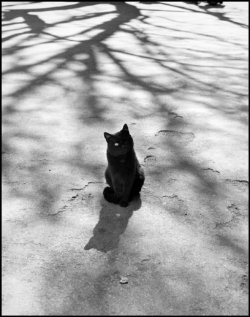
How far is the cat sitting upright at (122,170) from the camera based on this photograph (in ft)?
7.77

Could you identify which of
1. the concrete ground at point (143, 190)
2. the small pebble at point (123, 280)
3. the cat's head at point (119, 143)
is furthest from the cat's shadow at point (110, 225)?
the cat's head at point (119, 143)

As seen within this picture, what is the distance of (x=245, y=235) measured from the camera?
7.86 feet

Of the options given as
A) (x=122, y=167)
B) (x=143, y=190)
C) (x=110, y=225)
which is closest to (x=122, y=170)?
(x=122, y=167)

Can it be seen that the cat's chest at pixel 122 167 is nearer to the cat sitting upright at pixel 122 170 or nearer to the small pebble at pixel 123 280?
the cat sitting upright at pixel 122 170

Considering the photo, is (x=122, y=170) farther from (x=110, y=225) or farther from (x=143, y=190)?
(x=143, y=190)

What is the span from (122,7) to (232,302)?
6.69 m

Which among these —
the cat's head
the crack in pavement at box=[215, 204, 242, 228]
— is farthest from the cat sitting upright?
the crack in pavement at box=[215, 204, 242, 228]

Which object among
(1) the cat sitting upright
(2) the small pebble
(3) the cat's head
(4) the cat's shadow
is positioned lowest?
(4) the cat's shadow

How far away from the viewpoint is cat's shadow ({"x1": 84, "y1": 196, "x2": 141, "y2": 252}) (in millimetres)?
2342

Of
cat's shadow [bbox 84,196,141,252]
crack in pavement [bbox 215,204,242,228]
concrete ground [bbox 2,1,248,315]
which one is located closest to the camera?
concrete ground [bbox 2,1,248,315]

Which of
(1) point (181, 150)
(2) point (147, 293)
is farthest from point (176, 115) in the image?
(2) point (147, 293)

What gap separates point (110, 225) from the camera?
2.52 m

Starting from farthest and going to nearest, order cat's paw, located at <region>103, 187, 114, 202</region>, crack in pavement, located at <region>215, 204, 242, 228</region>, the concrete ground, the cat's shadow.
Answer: cat's paw, located at <region>103, 187, 114, 202</region>, crack in pavement, located at <region>215, 204, 242, 228</region>, the cat's shadow, the concrete ground

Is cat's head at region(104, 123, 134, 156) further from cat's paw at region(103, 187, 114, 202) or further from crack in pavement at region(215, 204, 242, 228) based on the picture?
crack in pavement at region(215, 204, 242, 228)
